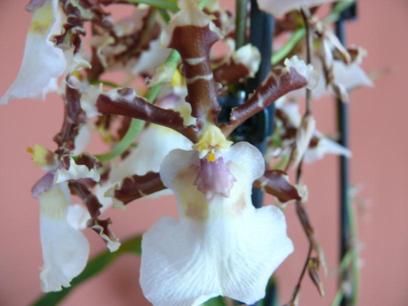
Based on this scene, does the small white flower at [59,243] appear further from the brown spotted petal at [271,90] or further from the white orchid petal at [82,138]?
the brown spotted petal at [271,90]

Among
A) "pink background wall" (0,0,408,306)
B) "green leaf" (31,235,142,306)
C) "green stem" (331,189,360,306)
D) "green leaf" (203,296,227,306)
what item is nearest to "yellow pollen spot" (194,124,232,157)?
"green leaf" (203,296,227,306)

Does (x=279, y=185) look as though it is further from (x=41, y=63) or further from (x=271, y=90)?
(x=41, y=63)

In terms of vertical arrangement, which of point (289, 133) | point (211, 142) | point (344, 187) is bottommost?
point (344, 187)

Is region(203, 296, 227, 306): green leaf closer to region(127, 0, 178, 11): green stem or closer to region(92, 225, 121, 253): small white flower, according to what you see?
region(92, 225, 121, 253): small white flower

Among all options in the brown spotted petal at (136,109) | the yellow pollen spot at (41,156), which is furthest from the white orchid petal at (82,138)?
the brown spotted petal at (136,109)

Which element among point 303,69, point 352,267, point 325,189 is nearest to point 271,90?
point 303,69

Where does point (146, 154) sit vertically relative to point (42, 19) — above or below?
below

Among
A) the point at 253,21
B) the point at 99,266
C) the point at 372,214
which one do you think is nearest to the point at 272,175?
the point at 253,21
